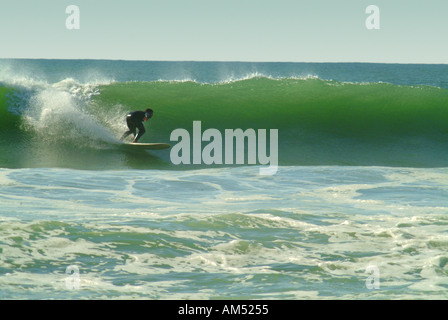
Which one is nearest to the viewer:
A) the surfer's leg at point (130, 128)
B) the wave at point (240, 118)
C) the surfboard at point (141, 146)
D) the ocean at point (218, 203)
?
the ocean at point (218, 203)

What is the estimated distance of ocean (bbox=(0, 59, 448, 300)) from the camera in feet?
16.4

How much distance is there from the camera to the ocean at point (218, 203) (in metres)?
5.00

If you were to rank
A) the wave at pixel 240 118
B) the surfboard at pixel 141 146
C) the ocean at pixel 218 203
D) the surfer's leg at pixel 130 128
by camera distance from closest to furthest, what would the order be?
the ocean at pixel 218 203, the surfer's leg at pixel 130 128, the surfboard at pixel 141 146, the wave at pixel 240 118

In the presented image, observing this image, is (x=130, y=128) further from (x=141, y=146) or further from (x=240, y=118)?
(x=240, y=118)

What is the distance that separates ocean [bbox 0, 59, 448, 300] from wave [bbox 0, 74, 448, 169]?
2.7 inches

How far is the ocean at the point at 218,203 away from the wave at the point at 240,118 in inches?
2.7

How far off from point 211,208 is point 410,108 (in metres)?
13.8

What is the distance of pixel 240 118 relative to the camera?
18938mm

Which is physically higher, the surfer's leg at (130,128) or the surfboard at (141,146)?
the surfer's leg at (130,128)

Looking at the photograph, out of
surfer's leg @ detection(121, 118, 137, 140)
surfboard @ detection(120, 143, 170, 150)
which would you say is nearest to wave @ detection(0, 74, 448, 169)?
surfboard @ detection(120, 143, 170, 150)

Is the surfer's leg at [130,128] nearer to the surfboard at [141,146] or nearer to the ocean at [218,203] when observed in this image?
the surfboard at [141,146]

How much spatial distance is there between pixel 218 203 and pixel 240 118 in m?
10.7

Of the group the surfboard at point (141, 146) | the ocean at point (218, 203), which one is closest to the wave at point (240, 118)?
the ocean at point (218, 203)
